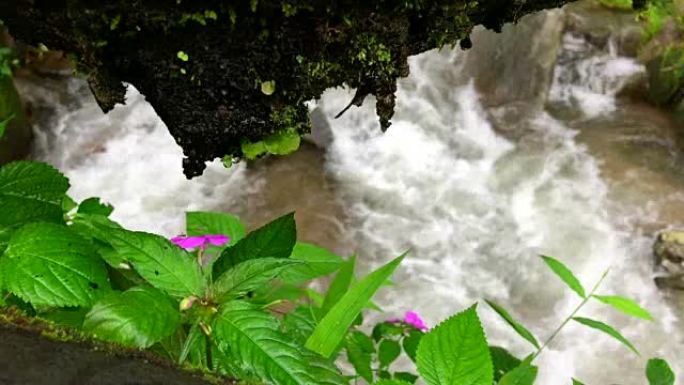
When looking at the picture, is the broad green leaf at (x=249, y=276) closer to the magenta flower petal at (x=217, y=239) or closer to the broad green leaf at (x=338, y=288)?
the magenta flower petal at (x=217, y=239)

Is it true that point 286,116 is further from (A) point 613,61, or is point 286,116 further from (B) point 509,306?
(A) point 613,61

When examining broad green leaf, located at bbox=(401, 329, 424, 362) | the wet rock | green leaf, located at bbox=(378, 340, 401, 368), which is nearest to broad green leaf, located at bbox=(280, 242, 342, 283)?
broad green leaf, located at bbox=(401, 329, 424, 362)

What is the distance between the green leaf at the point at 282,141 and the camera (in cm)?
88

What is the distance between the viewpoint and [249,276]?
33.5 inches

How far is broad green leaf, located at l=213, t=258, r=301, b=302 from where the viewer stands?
84 cm

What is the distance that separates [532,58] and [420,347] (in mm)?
5183

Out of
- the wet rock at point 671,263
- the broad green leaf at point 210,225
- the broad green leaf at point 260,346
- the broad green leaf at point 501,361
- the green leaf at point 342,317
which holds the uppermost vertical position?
the wet rock at point 671,263

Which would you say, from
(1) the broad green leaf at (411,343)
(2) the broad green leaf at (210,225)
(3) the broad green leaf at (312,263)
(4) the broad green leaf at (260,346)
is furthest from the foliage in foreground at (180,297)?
(1) the broad green leaf at (411,343)

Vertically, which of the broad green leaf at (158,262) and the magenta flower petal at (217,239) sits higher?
the magenta flower petal at (217,239)

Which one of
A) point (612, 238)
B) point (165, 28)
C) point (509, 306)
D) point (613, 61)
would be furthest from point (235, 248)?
point (613, 61)

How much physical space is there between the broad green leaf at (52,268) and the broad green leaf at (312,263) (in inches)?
15.0

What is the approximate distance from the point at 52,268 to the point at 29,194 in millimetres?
222

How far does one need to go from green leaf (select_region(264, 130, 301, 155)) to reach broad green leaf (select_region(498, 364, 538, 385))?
724mm

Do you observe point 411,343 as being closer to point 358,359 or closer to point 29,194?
point 358,359
